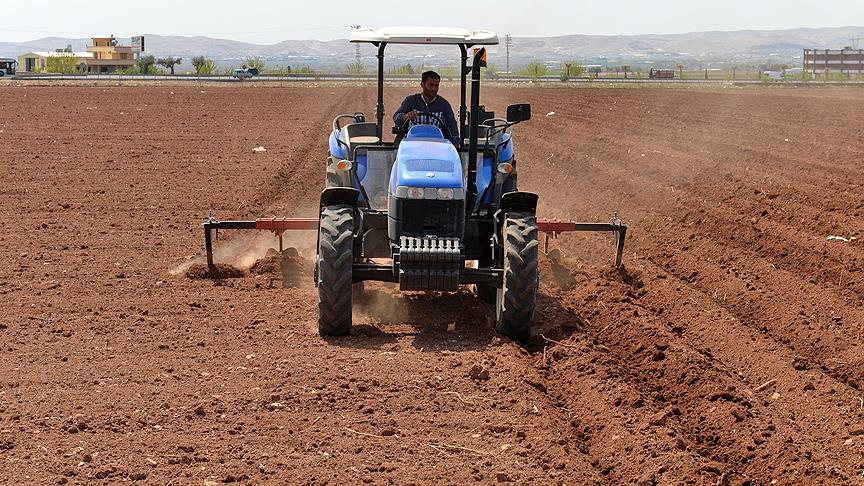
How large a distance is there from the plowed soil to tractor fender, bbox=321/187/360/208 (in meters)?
0.97

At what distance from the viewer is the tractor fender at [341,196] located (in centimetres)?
855

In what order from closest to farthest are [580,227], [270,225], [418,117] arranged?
[418,117] < [270,225] < [580,227]

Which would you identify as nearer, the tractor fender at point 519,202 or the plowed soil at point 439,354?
the plowed soil at point 439,354

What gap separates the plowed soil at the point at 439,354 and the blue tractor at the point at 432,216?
41 cm

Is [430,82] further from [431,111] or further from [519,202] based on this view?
[519,202]

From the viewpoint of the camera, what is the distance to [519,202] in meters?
8.49

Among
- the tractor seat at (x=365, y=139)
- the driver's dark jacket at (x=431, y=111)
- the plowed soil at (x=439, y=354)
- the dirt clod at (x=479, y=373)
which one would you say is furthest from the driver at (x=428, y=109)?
the dirt clod at (x=479, y=373)

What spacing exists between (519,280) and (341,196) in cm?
159

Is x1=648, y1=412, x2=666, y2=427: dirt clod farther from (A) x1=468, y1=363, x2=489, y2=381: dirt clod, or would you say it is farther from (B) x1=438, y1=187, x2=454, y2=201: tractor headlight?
(B) x1=438, y1=187, x2=454, y2=201: tractor headlight

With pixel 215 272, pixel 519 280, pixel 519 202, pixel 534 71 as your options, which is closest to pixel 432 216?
pixel 519 202

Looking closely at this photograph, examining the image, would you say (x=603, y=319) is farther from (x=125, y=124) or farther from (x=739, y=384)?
(x=125, y=124)

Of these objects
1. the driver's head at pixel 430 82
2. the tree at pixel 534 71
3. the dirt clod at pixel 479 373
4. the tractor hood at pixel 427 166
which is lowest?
the dirt clod at pixel 479 373

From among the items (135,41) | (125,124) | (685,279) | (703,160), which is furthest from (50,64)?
(685,279)

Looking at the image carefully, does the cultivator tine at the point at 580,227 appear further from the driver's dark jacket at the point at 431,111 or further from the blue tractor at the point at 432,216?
the driver's dark jacket at the point at 431,111
